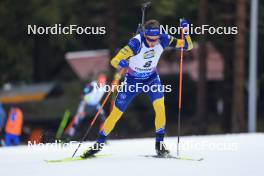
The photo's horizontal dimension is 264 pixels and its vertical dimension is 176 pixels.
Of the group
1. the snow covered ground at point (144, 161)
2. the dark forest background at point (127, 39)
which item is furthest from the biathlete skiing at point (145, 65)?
the dark forest background at point (127, 39)

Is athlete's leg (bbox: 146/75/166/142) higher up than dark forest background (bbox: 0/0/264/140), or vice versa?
dark forest background (bbox: 0/0/264/140)

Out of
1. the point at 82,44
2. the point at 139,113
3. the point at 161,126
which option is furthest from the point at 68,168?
the point at 82,44

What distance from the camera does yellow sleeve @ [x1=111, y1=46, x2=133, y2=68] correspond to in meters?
8.09

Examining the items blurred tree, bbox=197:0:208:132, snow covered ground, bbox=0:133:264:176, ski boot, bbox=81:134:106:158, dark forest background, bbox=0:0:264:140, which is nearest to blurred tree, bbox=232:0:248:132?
dark forest background, bbox=0:0:264:140

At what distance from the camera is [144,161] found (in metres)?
8.34

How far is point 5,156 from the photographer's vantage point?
375 inches

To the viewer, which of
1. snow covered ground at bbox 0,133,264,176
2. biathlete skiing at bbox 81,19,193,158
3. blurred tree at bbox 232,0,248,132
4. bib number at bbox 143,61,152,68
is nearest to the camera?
snow covered ground at bbox 0,133,264,176

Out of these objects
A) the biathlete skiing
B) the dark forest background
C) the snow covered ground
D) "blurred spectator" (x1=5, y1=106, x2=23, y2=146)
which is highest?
the dark forest background

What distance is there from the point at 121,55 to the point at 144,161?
1330 mm

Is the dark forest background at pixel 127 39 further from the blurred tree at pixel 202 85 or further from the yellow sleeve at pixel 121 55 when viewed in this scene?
the yellow sleeve at pixel 121 55

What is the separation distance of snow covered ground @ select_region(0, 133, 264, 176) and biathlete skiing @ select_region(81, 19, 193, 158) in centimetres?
39

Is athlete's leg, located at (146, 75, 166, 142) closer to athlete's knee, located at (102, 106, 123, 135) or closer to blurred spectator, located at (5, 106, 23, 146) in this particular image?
athlete's knee, located at (102, 106, 123, 135)

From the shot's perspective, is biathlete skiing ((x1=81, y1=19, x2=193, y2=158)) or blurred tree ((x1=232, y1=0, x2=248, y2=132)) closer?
biathlete skiing ((x1=81, y1=19, x2=193, y2=158))

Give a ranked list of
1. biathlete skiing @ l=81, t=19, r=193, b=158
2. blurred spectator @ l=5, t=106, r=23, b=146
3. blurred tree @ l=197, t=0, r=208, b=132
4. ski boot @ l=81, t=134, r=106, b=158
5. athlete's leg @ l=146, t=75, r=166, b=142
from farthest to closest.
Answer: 1. blurred tree @ l=197, t=0, r=208, b=132
2. blurred spectator @ l=5, t=106, r=23, b=146
3. ski boot @ l=81, t=134, r=106, b=158
4. athlete's leg @ l=146, t=75, r=166, b=142
5. biathlete skiing @ l=81, t=19, r=193, b=158
